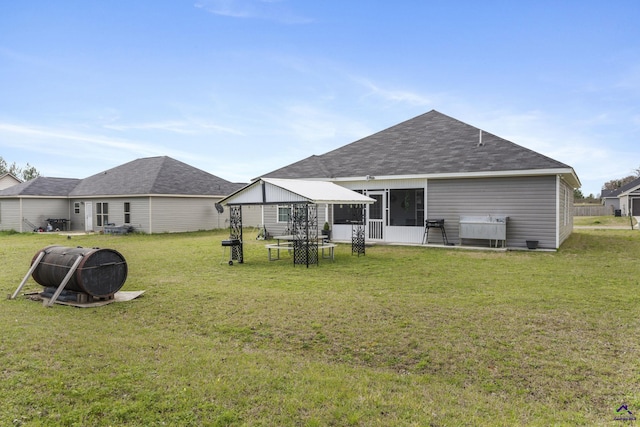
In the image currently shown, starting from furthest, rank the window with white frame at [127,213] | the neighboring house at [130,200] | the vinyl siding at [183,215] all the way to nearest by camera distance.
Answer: the window with white frame at [127,213], the neighboring house at [130,200], the vinyl siding at [183,215]

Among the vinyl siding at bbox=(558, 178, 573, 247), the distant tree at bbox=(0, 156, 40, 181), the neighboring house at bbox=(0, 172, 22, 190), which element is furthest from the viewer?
the distant tree at bbox=(0, 156, 40, 181)

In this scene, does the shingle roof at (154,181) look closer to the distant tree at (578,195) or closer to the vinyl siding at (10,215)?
the vinyl siding at (10,215)

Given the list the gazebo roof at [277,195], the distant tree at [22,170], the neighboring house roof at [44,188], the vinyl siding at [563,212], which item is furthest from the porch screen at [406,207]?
the distant tree at [22,170]

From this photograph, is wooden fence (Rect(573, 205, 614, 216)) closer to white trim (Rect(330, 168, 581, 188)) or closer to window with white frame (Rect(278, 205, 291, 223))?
white trim (Rect(330, 168, 581, 188))

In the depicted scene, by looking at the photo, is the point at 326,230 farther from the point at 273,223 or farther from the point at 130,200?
the point at 130,200

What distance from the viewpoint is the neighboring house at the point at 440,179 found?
46.9 feet

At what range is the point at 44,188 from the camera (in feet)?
89.7

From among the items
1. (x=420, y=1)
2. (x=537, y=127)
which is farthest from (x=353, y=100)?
(x=537, y=127)

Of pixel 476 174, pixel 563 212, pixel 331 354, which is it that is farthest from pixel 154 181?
pixel 331 354

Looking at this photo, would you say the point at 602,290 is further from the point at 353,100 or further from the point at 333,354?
the point at 353,100

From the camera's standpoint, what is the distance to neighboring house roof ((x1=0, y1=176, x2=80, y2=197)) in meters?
26.4

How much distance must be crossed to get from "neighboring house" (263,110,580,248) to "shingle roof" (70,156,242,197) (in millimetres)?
8051

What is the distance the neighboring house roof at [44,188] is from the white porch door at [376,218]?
21177 millimetres

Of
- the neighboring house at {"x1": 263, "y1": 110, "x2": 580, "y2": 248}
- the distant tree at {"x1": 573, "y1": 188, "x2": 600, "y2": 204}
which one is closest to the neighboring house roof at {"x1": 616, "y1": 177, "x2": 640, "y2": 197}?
the distant tree at {"x1": 573, "y1": 188, "x2": 600, "y2": 204}
